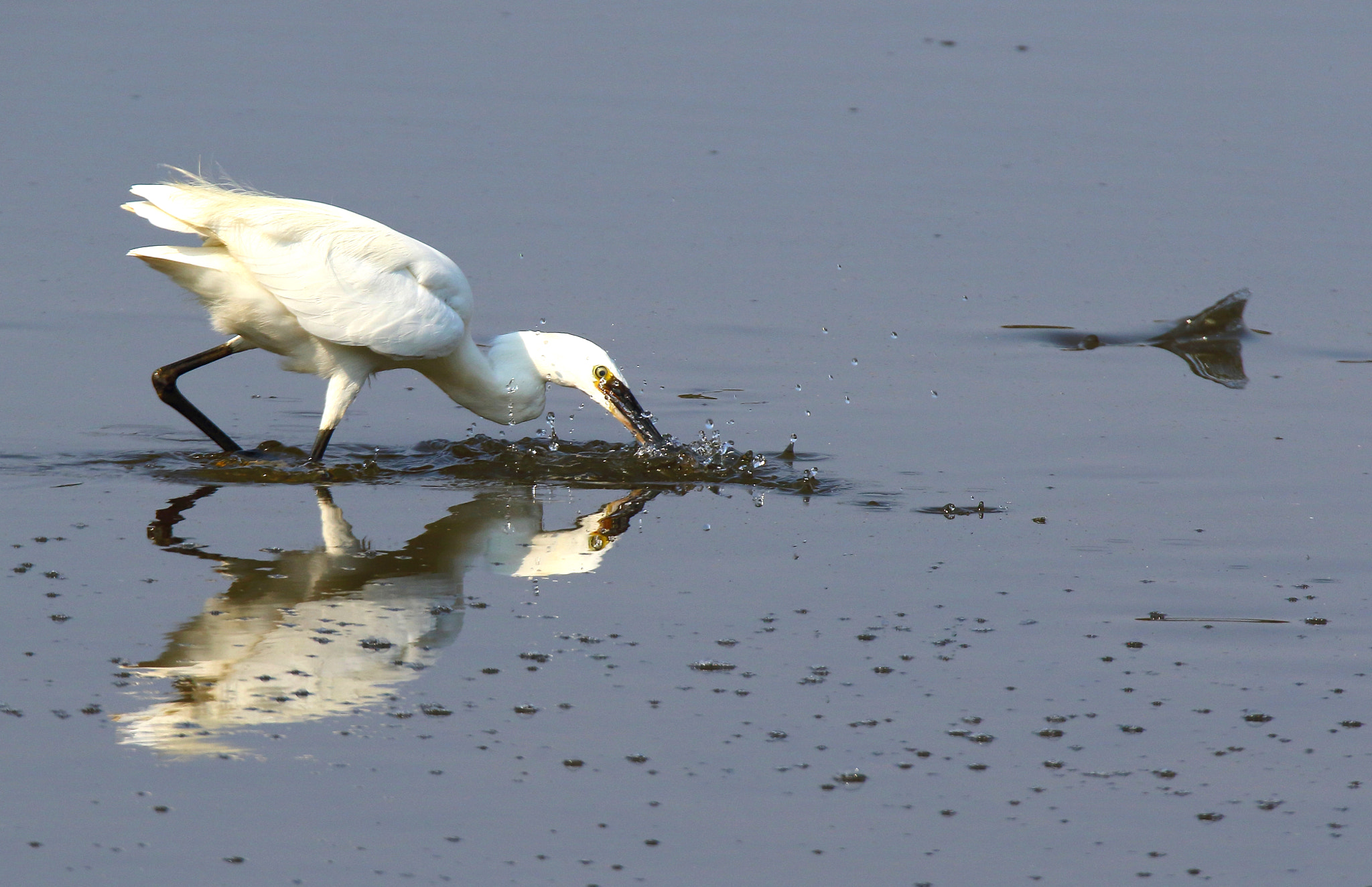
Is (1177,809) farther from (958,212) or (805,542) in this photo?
(958,212)

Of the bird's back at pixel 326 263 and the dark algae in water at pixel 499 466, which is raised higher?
the bird's back at pixel 326 263

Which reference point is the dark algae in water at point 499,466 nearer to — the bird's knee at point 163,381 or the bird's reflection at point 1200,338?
the bird's knee at point 163,381

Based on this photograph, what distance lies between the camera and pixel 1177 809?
5102 mm

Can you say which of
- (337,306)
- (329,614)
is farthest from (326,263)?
(329,614)

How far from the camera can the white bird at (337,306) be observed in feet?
26.9

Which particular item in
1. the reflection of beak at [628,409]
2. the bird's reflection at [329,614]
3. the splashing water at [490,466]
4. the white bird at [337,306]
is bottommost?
the bird's reflection at [329,614]

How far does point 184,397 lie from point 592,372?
2242 millimetres

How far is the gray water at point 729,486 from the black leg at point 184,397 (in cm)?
19

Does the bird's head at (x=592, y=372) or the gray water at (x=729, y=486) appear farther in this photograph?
the bird's head at (x=592, y=372)

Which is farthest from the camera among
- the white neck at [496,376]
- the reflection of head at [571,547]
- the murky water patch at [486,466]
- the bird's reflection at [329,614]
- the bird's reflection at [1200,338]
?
the bird's reflection at [1200,338]

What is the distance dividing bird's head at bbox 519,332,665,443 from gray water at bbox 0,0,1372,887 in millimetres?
376

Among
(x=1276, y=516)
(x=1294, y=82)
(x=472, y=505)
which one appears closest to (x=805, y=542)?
(x=472, y=505)

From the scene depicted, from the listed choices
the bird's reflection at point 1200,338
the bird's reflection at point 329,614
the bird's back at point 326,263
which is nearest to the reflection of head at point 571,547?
the bird's reflection at point 329,614

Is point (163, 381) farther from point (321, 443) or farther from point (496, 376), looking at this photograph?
point (496, 376)
